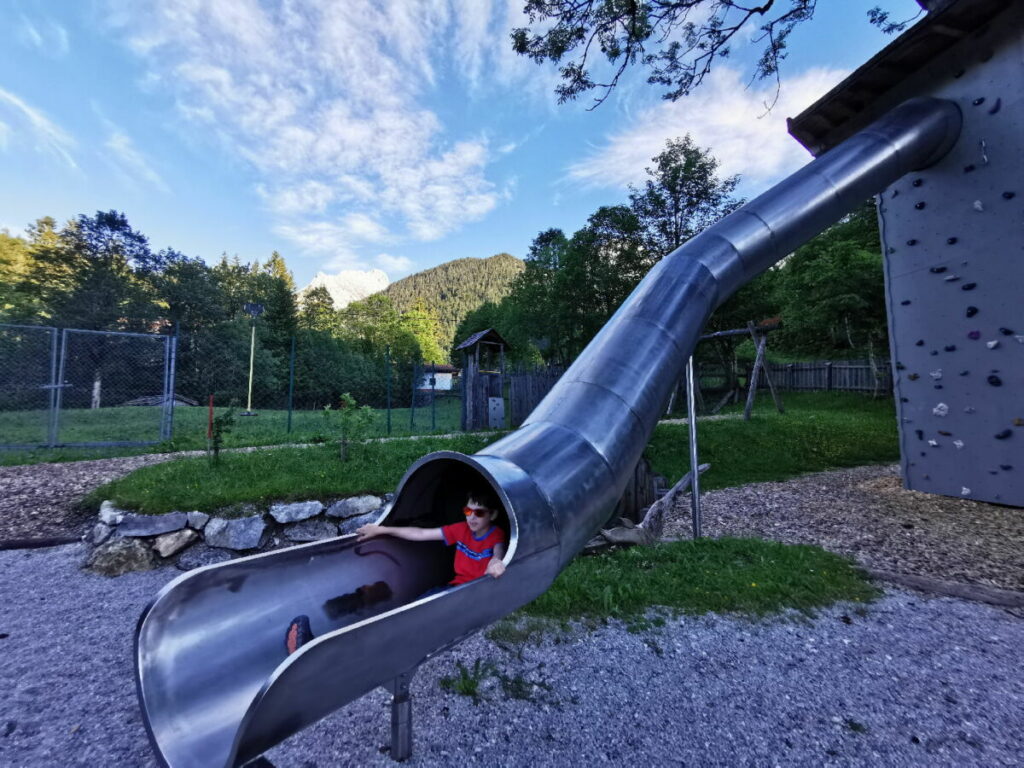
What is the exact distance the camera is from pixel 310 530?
5707mm

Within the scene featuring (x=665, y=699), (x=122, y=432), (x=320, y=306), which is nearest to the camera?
(x=665, y=699)

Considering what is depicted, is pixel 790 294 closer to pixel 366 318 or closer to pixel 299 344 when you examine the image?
pixel 299 344

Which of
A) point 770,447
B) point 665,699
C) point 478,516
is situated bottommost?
point 665,699

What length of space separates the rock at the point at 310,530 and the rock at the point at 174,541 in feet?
3.22

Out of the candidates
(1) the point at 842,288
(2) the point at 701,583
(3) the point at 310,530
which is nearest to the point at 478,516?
(2) the point at 701,583

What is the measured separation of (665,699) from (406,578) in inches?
67.6

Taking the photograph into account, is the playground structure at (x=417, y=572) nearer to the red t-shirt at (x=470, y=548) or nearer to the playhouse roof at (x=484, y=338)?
the red t-shirt at (x=470, y=548)

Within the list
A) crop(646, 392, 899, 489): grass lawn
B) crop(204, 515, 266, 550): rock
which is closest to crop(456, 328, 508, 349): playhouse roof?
crop(646, 392, 899, 489): grass lawn

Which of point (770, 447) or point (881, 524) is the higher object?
point (770, 447)

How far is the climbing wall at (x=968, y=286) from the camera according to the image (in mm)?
5863

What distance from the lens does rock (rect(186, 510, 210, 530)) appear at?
5348 millimetres

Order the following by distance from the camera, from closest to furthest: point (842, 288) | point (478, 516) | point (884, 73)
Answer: point (478, 516) → point (884, 73) → point (842, 288)

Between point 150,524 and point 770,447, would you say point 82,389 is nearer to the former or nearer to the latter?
point 150,524

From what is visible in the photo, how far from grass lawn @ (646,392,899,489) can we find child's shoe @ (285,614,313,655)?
8.07 meters
